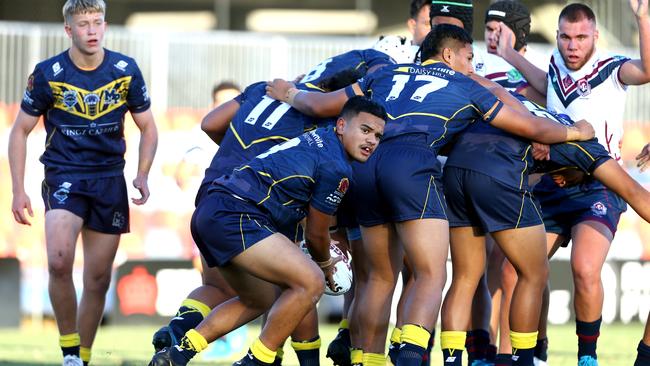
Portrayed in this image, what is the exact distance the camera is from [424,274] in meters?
7.38

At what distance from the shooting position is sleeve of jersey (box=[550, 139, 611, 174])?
7727 mm

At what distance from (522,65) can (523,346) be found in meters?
2.23

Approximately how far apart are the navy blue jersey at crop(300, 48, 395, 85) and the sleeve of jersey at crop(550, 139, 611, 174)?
142 centimetres

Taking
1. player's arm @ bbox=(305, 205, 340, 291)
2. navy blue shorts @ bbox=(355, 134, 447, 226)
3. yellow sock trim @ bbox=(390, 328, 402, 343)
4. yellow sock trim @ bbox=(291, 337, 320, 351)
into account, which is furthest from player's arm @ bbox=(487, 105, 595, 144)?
yellow sock trim @ bbox=(291, 337, 320, 351)

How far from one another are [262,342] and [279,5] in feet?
69.2

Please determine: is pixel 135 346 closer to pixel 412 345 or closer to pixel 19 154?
pixel 19 154

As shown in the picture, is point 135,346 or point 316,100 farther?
point 135,346

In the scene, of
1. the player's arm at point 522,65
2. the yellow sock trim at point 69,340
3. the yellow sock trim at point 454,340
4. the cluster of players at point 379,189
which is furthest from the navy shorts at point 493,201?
the yellow sock trim at point 69,340

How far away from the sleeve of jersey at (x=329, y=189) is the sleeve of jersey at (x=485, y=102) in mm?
962

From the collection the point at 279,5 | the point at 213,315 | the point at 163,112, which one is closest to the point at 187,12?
the point at 279,5

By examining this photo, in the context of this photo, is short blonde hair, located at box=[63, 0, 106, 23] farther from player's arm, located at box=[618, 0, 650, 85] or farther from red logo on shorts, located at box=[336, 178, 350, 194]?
player's arm, located at box=[618, 0, 650, 85]

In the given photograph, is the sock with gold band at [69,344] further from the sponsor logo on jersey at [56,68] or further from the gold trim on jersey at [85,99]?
the sponsor logo on jersey at [56,68]

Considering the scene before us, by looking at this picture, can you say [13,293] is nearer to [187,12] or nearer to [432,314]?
[432,314]

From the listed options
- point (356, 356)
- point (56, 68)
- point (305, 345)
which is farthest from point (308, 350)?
point (56, 68)
